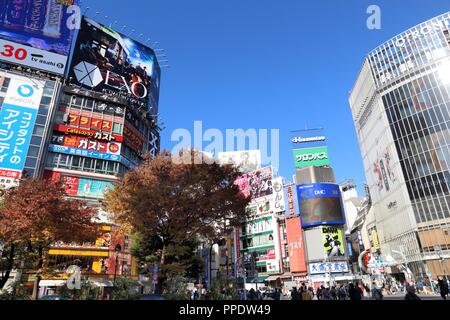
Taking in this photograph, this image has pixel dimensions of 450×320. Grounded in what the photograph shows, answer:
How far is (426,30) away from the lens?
60.3m

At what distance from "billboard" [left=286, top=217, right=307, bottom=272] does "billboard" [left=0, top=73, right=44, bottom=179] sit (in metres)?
47.8

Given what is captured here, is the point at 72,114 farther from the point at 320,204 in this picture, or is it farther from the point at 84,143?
the point at 320,204

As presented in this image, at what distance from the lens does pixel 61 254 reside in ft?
112

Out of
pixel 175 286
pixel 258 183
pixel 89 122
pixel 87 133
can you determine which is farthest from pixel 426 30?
pixel 175 286

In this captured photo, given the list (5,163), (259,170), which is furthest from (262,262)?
(5,163)

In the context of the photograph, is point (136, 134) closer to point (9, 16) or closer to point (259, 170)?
point (9, 16)

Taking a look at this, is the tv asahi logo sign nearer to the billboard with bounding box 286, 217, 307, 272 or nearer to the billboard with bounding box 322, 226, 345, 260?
the billboard with bounding box 322, 226, 345, 260

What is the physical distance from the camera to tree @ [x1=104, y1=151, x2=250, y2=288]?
58.6 feet

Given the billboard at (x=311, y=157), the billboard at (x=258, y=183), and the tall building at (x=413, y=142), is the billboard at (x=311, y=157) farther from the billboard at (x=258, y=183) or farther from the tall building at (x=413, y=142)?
the tall building at (x=413, y=142)

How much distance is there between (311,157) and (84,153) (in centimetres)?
4702

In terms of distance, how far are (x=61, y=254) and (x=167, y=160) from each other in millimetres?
23490

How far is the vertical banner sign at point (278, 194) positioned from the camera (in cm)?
6512

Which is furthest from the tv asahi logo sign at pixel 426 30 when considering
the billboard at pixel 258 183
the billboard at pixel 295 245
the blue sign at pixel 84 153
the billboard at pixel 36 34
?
the billboard at pixel 36 34

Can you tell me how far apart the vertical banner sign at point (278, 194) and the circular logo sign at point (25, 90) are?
47743 millimetres
